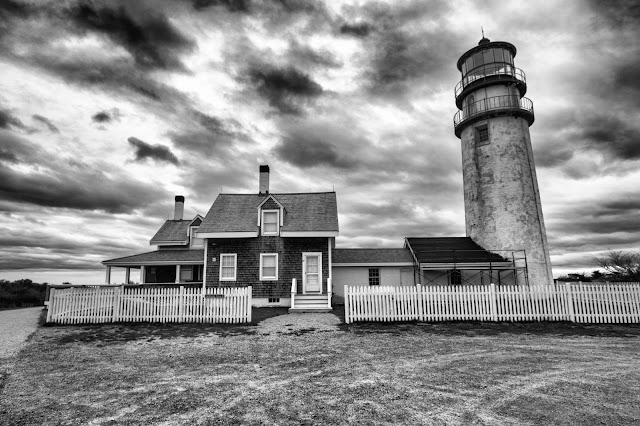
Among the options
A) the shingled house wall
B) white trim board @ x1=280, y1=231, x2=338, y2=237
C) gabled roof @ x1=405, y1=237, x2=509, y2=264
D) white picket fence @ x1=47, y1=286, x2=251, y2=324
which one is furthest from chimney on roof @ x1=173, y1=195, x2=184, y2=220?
gabled roof @ x1=405, y1=237, x2=509, y2=264

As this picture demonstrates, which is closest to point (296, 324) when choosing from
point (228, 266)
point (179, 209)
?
point (228, 266)

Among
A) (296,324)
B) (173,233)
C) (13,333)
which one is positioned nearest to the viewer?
(13,333)

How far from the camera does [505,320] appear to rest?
47.3ft

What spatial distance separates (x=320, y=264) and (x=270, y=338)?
9.71m

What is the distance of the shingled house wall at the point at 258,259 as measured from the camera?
20203mm

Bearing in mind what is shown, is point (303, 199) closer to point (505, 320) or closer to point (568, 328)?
point (505, 320)

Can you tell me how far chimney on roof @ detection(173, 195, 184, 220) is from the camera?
30.2 m

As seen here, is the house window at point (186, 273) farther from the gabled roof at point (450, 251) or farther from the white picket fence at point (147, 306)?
the gabled roof at point (450, 251)

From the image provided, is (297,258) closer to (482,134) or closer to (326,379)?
(326,379)

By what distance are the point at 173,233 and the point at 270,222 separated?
11639 mm

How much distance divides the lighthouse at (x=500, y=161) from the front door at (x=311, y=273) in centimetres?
1155

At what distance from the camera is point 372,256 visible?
2503 cm

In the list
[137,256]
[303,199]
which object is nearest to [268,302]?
[303,199]

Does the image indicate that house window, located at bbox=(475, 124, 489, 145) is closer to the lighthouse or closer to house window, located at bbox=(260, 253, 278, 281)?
the lighthouse
